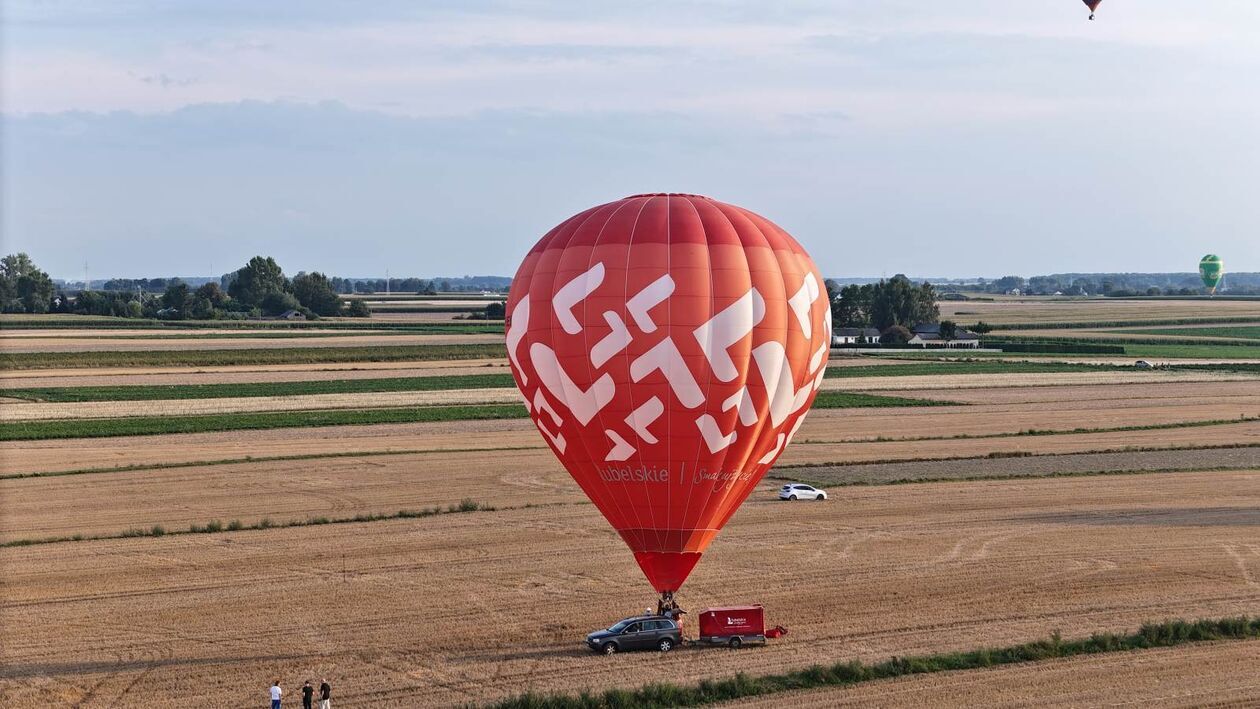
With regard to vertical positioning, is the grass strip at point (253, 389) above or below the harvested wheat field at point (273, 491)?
above

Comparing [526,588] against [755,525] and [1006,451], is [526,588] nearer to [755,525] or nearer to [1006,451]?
[755,525]

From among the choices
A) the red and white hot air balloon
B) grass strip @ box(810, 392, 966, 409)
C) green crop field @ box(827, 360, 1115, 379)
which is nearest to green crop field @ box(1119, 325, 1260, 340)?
green crop field @ box(827, 360, 1115, 379)

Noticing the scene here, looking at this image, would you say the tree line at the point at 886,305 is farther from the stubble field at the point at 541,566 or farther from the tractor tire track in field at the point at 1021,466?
the tractor tire track in field at the point at 1021,466

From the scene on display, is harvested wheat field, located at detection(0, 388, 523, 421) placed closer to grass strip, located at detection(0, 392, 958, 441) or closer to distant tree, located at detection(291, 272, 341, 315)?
grass strip, located at detection(0, 392, 958, 441)

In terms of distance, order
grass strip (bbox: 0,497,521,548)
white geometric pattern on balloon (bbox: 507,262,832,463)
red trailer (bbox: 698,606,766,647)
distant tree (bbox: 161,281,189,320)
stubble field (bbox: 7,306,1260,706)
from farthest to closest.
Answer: distant tree (bbox: 161,281,189,320) → grass strip (bbox: 0,497,521,548) → red trailer (bbox: 698,606,766,647) → white geometric pattern on balloon (bbox: 507,262,832,463) → stubble field (bbox: 7,306,1260,706)

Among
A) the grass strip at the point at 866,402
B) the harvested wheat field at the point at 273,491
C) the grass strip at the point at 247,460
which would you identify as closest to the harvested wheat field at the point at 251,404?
the grass strip at the point at 866,402

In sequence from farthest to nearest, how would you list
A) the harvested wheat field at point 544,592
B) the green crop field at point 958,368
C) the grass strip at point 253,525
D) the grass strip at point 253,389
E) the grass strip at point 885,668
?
the green crop field at point 958,368
the grass strip at point 253,389
the grass strip at point 253,525
the harvested wheat field at point 544,592
the grass strip at point 885,668
